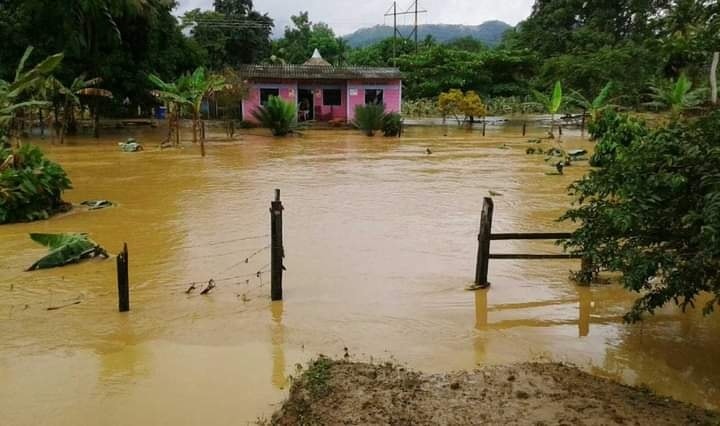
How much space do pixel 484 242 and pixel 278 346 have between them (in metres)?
2.87

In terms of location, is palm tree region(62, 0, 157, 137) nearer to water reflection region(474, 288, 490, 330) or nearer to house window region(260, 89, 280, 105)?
house window region(260, 89, 280, 105)

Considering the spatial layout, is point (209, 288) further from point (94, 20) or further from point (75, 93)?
point (94, 20)

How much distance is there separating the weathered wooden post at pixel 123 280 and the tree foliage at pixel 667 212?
4.78 metres

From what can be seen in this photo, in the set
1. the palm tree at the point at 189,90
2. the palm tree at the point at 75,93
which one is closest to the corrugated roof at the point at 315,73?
the palm tree at the point at 75,93

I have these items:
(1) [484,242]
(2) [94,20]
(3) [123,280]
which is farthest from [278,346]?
(2) [94,20]

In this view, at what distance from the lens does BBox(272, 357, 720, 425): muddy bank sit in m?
4.55

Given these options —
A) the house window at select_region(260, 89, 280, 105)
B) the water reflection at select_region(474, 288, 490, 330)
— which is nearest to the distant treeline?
the water reflection at select_region(474, 288, 490, 330)

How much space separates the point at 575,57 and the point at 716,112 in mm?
33315

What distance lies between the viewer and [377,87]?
118ft

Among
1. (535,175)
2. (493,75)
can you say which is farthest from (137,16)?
(493,75)

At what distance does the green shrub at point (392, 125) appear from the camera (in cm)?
3112

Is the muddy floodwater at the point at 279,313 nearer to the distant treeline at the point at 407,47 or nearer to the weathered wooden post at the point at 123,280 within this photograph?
the weathered wooden post at the point at 123,280

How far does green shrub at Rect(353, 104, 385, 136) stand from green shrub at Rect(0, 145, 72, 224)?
64.1ft

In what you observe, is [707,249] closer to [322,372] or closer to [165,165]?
[322,372]
